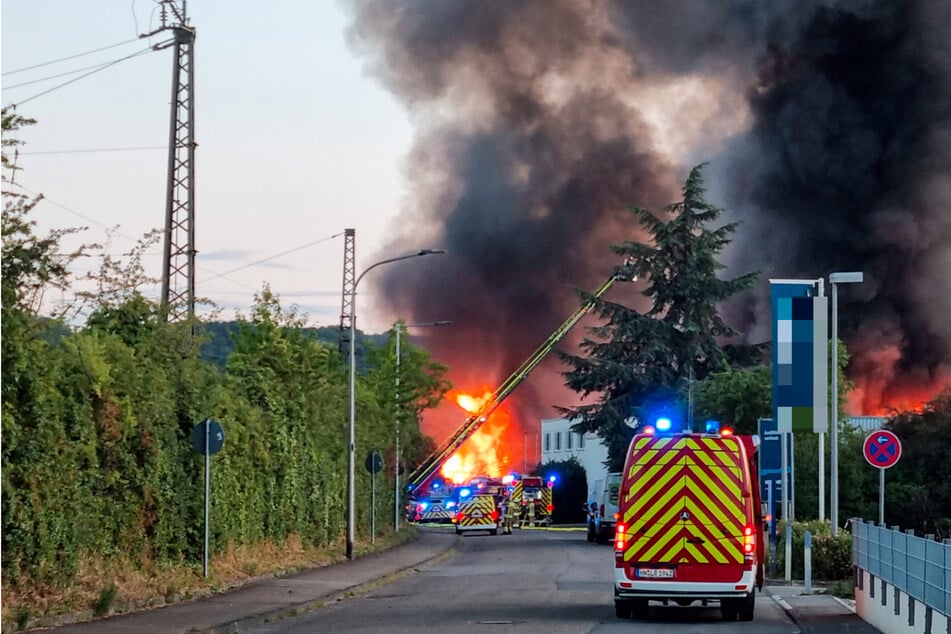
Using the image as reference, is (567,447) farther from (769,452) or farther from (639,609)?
(639,609)

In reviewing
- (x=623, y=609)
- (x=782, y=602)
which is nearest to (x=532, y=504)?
(x=782, y=602)

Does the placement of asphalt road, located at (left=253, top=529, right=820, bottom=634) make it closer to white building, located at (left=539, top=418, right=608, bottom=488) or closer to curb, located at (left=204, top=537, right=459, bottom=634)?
curb, located at (left=204, top=537, right=459, bottom=634)

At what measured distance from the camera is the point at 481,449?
301 feet

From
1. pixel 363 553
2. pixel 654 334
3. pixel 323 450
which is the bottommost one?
pixel 363 553

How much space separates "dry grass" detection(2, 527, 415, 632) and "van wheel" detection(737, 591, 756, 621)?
27.2ft

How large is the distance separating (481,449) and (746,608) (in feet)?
232

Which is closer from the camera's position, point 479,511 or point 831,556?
point 831,556

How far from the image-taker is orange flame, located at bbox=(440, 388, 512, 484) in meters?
86.2

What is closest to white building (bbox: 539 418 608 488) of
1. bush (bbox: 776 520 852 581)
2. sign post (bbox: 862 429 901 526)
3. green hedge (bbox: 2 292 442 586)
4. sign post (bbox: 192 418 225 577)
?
green hedge (bbox: 2 292 442 586)

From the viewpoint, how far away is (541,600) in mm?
24516

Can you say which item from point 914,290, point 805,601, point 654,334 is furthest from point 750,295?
point 805,601

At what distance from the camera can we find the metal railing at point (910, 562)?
48.6 feet

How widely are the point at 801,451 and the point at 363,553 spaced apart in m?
16.1

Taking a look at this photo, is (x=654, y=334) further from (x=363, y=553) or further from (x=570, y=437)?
(x=570, y=437)
